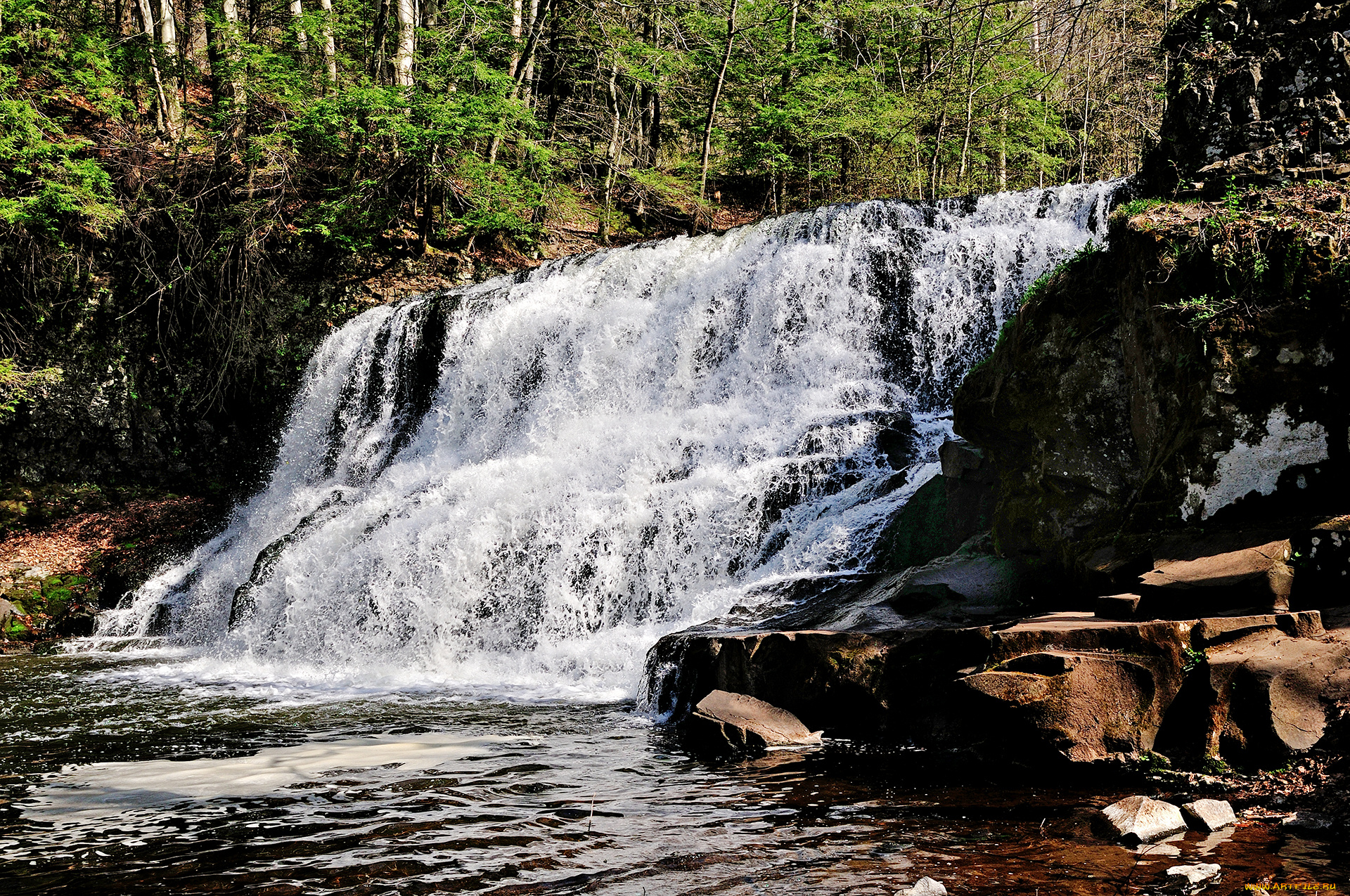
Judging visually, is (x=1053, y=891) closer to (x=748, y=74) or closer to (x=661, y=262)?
(x=661, y=262)

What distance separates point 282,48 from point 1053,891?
19.8 metres

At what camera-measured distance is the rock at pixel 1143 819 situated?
3.37m

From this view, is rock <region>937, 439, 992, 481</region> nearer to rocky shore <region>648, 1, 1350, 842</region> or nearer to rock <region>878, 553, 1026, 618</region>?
rocky shore <region>648, 1, 1350, 842</region>

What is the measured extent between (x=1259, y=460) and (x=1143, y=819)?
8.65 feet

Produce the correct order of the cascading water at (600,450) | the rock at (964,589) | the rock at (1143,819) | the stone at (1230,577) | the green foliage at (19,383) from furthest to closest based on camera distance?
the green foliage at (19,383) < the cascading water at (600,450) < the rock at (964,589) < the stone at (1230,577) < the rock at (1143,819)

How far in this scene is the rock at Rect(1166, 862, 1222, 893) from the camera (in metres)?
2.93

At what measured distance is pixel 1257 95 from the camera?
6.18m

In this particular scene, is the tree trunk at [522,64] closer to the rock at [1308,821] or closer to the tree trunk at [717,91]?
the tree trunk at [717,91]

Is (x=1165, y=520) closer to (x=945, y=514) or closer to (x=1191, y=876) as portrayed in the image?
(x=945, y=514)

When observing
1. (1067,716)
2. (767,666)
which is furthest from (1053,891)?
(767,666)

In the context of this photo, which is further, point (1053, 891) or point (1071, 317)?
point (1071, 317)

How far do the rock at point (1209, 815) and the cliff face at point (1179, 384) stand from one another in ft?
6.73

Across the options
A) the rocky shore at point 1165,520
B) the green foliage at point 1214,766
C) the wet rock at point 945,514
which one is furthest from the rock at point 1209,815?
the wet rock at point 945,514

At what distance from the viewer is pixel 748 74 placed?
21.4m
